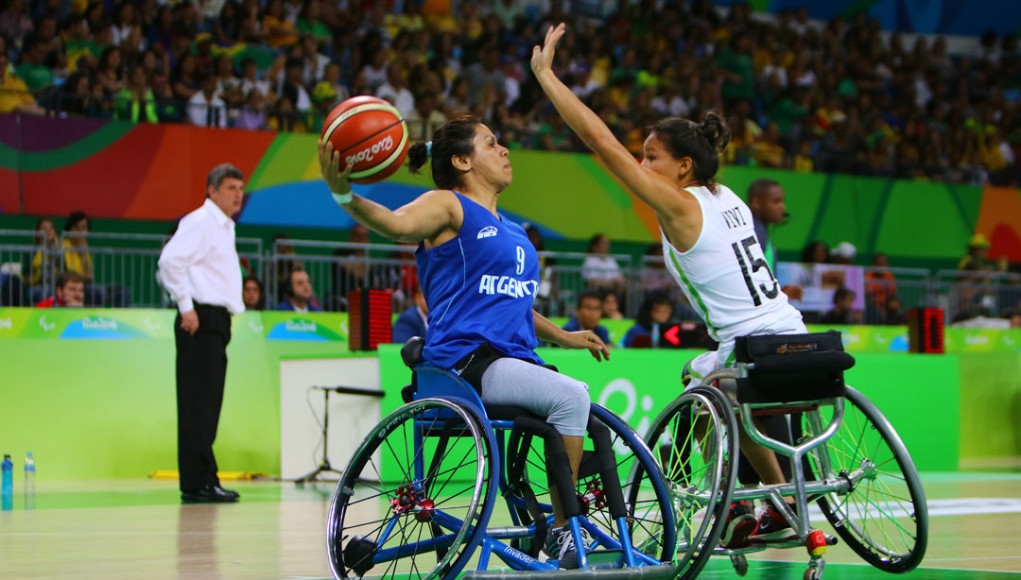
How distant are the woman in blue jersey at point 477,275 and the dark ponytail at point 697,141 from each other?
2.27 ft

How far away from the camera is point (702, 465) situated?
520cm

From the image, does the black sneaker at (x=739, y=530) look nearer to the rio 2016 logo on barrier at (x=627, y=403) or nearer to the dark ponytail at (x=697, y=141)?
the dark ponytail at (x=697, y=141)

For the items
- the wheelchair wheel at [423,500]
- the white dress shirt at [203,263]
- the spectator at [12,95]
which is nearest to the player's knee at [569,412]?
the wheelchair wheel at [423,500]

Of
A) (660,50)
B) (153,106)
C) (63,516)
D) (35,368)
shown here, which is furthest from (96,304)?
(660,50)

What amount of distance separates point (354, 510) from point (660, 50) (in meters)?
13.0

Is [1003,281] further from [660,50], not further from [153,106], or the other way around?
[153,106]

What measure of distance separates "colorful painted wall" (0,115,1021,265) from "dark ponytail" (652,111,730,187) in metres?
9.80

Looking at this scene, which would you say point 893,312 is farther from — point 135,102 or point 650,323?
point 135,102

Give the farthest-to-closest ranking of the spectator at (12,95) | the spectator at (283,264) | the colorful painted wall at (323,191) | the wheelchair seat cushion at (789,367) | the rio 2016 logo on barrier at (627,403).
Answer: the colorful painted wall at (323,191)
the spectator at (12,95)
the spectator at (283,264)
the rio 2016 logo on barrier at (627,403)
the wheelchair seat cushion at (789,367)

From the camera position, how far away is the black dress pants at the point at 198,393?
908cm

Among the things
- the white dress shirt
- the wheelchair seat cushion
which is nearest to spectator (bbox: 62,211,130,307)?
the white dress shirt

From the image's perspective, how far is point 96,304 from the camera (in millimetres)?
11938

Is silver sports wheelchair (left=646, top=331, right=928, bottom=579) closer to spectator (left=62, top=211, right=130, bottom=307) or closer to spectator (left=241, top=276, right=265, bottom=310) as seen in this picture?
spectator (left=241, top=276, right=265, bottom=310)

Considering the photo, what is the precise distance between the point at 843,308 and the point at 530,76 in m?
5.35
